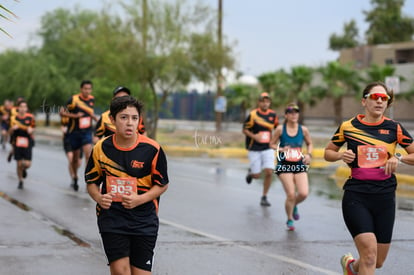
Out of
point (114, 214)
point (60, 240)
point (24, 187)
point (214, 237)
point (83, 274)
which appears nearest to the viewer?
point (114, 214)

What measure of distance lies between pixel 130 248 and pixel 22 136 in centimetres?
930

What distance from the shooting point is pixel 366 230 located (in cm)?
→ 594

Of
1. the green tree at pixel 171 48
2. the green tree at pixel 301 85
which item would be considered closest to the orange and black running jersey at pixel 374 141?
the green tree at pixel 171 48

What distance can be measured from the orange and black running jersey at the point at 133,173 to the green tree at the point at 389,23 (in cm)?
7432

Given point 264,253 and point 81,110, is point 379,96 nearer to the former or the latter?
point 264,253

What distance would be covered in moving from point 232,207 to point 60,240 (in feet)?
14.0

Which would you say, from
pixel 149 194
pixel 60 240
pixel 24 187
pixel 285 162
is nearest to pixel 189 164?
pixel 24 187

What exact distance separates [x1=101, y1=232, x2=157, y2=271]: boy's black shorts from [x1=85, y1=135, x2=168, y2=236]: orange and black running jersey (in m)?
0.04

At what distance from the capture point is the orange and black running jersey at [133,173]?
16.7 feet

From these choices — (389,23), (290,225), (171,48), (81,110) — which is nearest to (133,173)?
(290,225)

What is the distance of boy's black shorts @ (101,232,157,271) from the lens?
5039 mm

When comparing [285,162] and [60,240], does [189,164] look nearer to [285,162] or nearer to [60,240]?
[285,162]

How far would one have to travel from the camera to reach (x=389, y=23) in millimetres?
76938

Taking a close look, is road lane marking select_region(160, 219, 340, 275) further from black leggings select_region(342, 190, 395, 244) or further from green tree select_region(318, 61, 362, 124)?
green tree select_region(318, 61, 362, 124)
